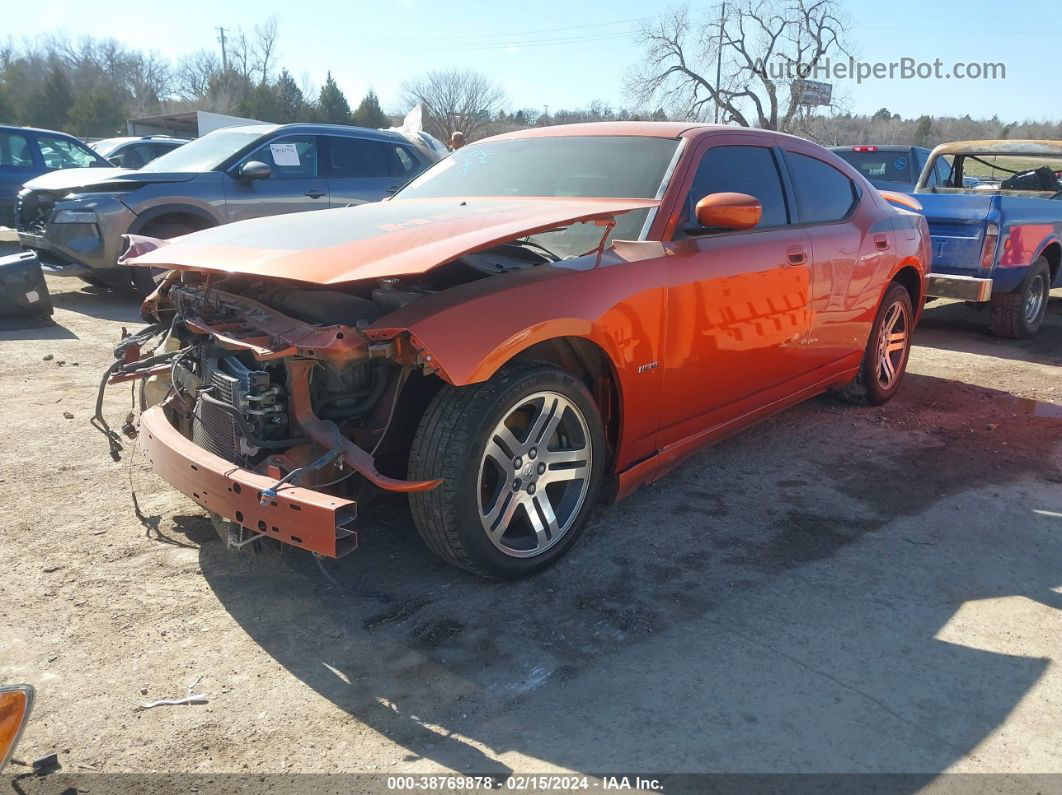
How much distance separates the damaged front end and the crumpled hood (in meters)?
0.19

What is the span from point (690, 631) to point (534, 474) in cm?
79

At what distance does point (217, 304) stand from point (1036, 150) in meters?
8.38

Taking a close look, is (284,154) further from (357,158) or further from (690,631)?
(690,631)

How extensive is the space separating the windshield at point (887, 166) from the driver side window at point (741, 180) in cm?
815

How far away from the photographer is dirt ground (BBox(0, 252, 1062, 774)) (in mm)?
2275

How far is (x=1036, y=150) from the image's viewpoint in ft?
27.1

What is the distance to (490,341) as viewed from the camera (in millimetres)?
2756

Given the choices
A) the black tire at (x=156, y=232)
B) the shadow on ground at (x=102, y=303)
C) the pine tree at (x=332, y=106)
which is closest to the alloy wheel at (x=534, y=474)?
the shadow on ground at (x=102, y=303)

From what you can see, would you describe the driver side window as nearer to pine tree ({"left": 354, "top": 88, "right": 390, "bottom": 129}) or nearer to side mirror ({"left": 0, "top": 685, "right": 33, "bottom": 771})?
side mirror ({"left": 0, "top": 685, "right": 33, "bottom": 771})

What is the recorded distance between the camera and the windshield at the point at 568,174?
361 centimetres

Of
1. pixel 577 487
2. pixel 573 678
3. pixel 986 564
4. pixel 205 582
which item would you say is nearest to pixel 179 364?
pixel 205 582

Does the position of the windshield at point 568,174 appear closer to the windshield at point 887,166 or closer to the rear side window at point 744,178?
the rear side window at point 744,178

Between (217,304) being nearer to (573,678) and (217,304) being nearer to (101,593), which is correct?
(101,593)

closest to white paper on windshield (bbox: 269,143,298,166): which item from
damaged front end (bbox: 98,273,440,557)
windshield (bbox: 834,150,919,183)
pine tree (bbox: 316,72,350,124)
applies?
damaged front end (bbox: 98,273,440,557)
